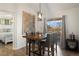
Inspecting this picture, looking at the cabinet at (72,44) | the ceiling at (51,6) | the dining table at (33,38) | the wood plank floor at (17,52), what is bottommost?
the wood plank floor at (17,52)

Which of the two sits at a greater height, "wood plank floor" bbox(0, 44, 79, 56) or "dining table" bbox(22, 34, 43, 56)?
"dining table" bbox(22, 34, 43, 56)

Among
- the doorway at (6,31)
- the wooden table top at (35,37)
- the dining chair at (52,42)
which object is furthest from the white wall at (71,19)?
the doorway at (6,31)

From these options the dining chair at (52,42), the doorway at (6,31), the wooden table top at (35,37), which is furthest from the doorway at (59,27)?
the doorway at (6,31)

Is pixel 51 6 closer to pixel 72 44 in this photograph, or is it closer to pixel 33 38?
pixel 33 38

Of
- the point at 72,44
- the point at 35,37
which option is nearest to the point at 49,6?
the point at 35,37

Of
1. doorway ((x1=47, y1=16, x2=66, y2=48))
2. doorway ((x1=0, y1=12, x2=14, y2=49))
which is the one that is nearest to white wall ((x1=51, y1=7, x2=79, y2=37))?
doorway ((x1=47, y1=16, x2=66, y2=48))

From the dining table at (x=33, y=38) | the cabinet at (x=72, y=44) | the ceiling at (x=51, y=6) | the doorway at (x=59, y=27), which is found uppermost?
the ceiling at (x=51, y=6)

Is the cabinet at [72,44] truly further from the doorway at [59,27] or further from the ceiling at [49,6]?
the ceiling at [49,6]

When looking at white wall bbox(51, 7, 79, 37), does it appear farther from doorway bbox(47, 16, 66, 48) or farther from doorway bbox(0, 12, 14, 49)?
doorway bbox(0, 12, 14, 49)

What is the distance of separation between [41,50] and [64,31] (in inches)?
18.6

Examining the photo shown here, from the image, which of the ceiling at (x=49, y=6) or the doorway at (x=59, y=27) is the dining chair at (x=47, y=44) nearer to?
the doorway at (x=59, y=27)

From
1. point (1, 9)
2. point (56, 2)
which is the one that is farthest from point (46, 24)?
point (1, 9)

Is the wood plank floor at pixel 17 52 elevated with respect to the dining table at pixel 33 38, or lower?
lower


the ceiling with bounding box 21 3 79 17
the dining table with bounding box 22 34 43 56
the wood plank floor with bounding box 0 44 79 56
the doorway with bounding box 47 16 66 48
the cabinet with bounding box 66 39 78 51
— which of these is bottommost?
the wood plank floor with bounding box 0 44 79 56
